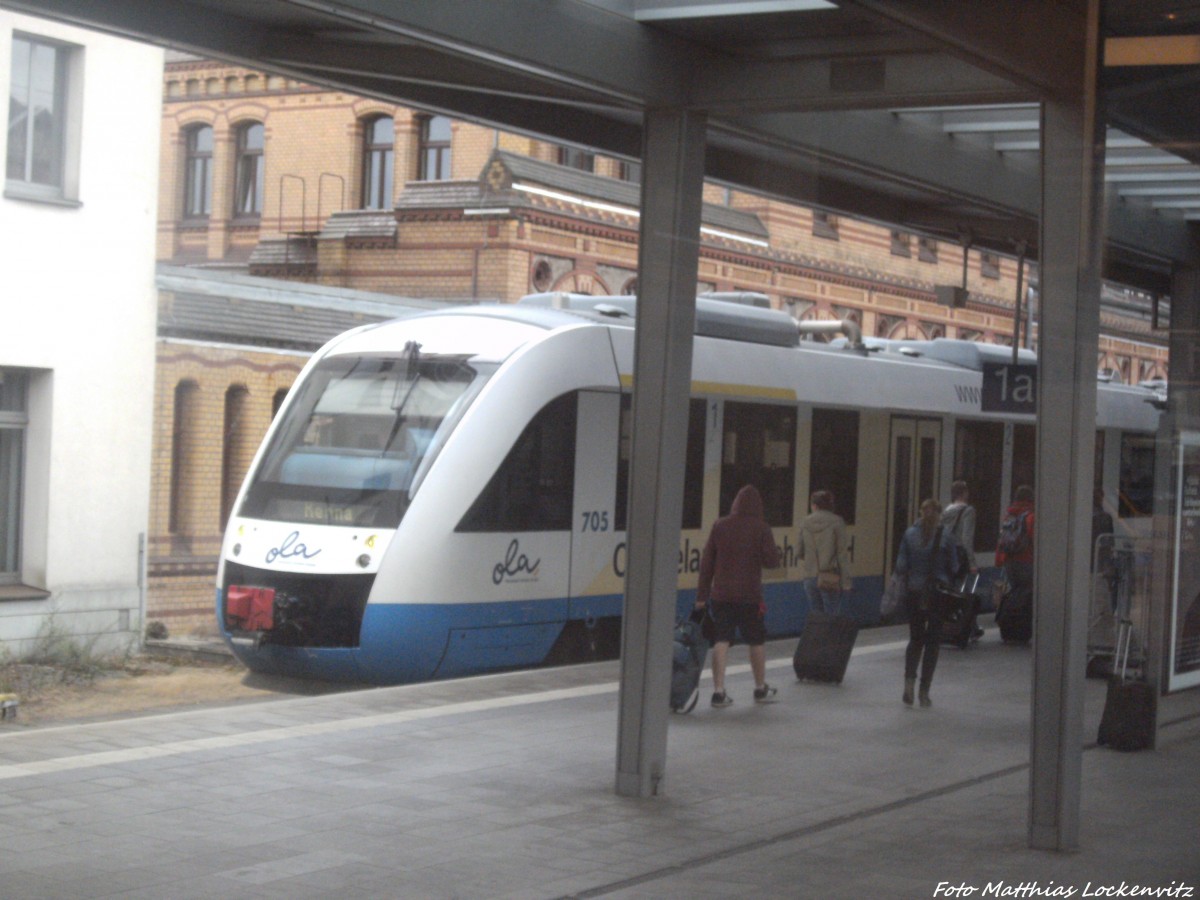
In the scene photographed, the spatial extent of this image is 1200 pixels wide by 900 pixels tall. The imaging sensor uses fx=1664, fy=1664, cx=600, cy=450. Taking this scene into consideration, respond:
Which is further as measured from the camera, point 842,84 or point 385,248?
point 385,248

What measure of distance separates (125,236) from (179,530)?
419 cm

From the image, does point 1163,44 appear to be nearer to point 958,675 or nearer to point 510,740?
point 510,740

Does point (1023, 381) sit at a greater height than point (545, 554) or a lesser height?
greater

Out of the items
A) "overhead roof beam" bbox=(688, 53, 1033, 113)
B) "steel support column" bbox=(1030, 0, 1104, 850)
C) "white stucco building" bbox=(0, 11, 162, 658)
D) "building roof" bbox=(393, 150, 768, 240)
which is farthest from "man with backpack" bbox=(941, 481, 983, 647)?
"building roof" bbox=(393, 150, 768, 240)

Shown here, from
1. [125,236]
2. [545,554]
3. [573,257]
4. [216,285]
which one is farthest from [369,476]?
[573,257]

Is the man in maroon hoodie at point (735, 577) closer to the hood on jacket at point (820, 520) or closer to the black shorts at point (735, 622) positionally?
the black shorts at point (735, 622)

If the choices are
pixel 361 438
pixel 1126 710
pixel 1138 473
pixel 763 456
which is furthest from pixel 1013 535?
pixel 1138 473

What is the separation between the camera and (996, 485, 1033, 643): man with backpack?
47.7 ft

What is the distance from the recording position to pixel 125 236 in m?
15.9

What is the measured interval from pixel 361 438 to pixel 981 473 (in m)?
5.83

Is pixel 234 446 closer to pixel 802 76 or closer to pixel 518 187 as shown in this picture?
pixel 518 187

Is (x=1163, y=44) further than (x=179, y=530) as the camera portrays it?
No

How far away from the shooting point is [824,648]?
12.6 m

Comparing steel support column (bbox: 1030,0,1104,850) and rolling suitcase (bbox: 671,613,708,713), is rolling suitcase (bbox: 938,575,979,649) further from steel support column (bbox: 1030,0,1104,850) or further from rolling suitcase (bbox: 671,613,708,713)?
steel support column (bbox: 1030,0,1104,850)
